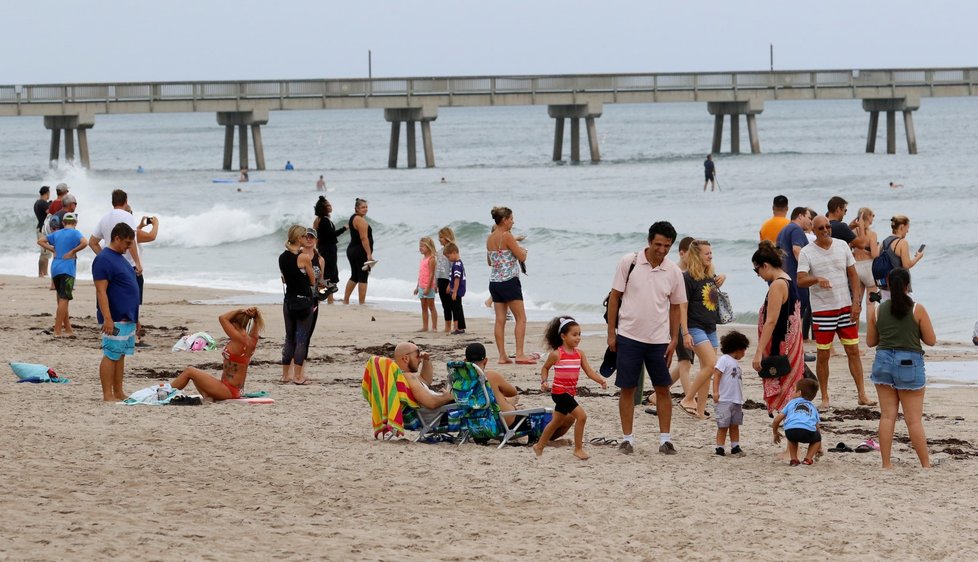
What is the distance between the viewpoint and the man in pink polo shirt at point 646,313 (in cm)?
734

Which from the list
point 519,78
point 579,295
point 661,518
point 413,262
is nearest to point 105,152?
point 519,78

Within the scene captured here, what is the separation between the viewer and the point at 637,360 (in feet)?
24.4

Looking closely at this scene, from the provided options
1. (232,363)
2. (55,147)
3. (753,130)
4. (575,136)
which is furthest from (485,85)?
(232,363)

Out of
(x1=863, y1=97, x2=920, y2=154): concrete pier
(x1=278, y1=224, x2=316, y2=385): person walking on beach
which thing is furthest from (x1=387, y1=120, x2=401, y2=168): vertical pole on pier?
(x1=278, y1=224, x2=316, y2=385): person walking on beach

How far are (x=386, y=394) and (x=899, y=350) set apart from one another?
2902 mm

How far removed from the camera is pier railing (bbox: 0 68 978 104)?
47031mm

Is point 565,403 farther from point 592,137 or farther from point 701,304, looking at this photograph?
point 592,137

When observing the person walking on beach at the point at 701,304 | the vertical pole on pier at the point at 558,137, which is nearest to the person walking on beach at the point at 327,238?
the person walking on beach at the point at 701,304

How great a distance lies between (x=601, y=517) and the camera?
6320mm

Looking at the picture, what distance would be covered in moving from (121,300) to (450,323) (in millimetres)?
5244

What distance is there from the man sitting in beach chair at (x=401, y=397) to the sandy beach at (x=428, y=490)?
0.23m

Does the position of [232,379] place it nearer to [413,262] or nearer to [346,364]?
[346,364]

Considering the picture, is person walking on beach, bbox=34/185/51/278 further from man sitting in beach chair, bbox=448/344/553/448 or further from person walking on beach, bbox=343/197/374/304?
man sitting in beach chair, bbox=448/344/553/448

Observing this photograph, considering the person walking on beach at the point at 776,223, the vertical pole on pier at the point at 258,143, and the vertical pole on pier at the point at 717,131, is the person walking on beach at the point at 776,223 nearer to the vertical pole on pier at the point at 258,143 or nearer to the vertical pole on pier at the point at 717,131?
the vertical pole on pier at the point at 258,143
